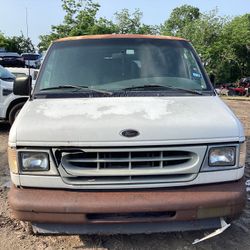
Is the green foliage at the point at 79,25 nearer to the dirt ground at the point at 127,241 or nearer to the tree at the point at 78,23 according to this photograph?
the tree at the point at 78,23

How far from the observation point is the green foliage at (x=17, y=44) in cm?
5350

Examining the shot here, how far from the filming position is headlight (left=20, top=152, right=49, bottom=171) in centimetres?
370

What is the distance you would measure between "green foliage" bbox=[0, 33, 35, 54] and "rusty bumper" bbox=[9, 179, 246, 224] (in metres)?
51.8

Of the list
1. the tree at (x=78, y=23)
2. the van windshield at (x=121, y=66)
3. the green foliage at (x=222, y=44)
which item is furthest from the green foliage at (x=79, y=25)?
the van windshield at (x=121, y=66)

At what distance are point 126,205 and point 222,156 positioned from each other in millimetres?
902

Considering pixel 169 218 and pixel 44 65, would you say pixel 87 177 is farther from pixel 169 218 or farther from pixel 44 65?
pixel 44 65

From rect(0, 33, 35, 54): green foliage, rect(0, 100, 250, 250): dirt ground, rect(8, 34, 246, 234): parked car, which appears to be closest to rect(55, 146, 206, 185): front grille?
rect(8, 34, 246, 234): parked car

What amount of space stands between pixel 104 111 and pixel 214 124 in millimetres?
972

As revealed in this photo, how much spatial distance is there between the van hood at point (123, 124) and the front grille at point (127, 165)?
95 millimetres

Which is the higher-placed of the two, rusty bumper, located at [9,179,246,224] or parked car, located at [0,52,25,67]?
rusty bumper, located at [9,179,246,224]

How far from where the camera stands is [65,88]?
4.74 metres

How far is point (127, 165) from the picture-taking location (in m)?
3.68

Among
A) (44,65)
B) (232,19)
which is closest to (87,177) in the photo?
(44,65)

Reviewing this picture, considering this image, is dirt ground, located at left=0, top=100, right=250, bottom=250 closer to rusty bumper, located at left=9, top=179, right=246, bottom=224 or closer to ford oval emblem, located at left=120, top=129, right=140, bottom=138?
rusty bumper, located at left=9, top=179, right=246, bottom=224
